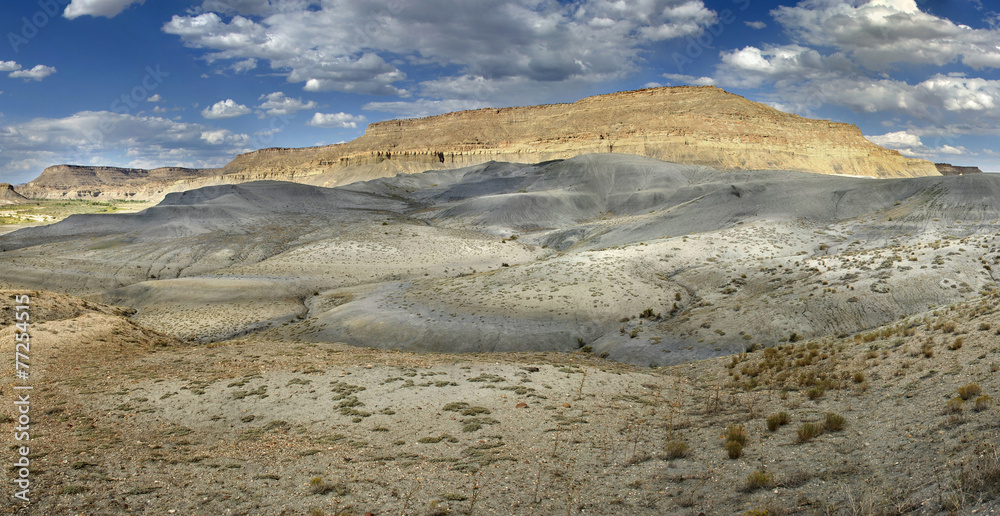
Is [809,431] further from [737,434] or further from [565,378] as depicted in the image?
[565,378]

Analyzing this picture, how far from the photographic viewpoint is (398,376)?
1384 centimetres

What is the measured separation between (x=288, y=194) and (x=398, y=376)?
66945mm

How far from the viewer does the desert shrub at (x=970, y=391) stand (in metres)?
7.65

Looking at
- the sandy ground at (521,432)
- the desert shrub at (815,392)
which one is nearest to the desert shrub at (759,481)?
the sandy ground at (521,432)

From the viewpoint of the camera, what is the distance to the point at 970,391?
25.2 ft

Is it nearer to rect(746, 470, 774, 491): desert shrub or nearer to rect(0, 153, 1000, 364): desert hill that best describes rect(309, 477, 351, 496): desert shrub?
rect(746, 470, 774, 491): desert shrub

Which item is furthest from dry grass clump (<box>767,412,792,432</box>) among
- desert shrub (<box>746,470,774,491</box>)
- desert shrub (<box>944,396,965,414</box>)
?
desert shrub (<box>746,470,774,491</box>)

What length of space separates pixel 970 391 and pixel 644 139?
126m

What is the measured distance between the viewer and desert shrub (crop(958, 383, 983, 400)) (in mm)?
7651

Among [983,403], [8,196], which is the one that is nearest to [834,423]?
[983,403]

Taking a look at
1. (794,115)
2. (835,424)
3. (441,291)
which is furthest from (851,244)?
(794,115)

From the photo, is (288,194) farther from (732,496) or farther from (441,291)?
(732,496)

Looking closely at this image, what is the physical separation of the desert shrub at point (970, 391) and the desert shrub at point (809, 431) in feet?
6.35

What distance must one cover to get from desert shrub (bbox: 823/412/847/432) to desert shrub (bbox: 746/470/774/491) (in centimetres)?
226
